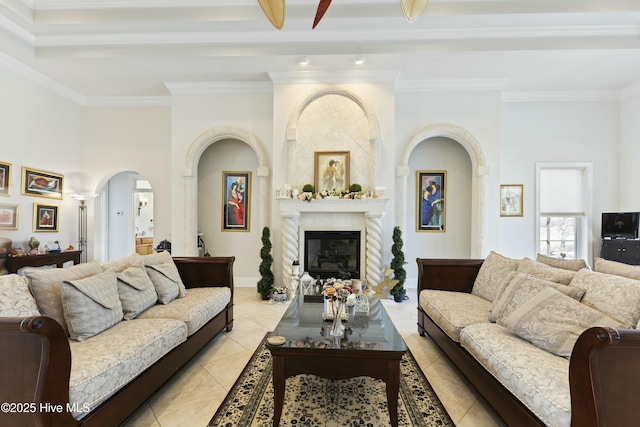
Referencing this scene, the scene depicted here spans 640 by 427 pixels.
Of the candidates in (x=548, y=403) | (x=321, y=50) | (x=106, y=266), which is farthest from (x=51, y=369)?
(x=321, y=50)

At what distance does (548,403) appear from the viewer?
1.36 metres

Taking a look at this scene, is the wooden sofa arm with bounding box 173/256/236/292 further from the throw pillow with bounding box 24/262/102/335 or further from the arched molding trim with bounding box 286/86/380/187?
the arched molding trim with bounding box 286/86/380/187

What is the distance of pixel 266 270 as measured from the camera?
4867 millimetres

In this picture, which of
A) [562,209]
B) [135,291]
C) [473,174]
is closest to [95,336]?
[135,291]

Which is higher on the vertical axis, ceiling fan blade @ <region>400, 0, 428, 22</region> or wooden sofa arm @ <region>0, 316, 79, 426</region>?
ceiling fan blade @ <region>400, 0, 428, 22</region>

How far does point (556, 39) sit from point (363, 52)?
2655 millimetres

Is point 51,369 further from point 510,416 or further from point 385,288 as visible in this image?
point 385,288

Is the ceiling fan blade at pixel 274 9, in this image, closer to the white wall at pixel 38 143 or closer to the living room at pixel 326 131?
the living room at pixel 326 131

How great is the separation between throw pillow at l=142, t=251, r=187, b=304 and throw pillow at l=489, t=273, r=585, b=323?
111 inches

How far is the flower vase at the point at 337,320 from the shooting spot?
2.02m

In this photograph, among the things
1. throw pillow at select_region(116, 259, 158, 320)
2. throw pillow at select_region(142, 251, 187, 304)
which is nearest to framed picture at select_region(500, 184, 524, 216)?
throw pillow at select_region(142, 251, 187, 304)

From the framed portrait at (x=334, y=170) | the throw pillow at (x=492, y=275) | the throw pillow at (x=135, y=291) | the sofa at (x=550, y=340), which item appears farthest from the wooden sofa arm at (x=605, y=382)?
the framed portrait at (x=334, y=170)

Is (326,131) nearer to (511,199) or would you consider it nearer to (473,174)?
(473,174)

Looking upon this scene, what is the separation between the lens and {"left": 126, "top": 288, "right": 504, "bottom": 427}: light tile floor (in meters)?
1.92
